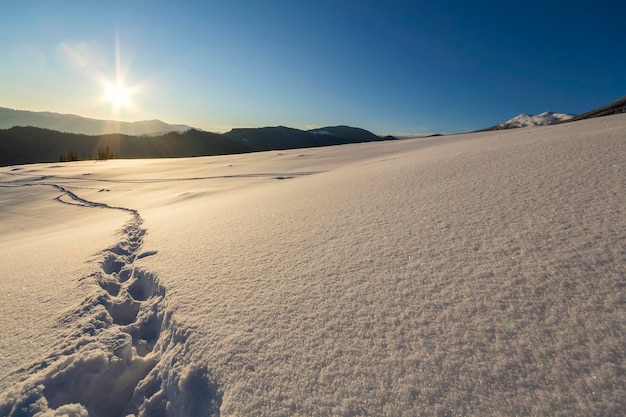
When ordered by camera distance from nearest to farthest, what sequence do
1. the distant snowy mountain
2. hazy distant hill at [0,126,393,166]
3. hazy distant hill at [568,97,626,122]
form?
hazy distant hill at [0,126,393,166]
hazy distant hill at [568,97,626,122]
the distant snowy mountain

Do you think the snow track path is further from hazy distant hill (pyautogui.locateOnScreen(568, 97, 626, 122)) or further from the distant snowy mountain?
the distant snowy mountain

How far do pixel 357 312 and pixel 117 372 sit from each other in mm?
730

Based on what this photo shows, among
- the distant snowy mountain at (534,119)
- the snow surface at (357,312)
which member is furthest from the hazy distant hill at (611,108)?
the snow surface at (357,312)

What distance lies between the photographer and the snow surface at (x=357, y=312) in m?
0.64

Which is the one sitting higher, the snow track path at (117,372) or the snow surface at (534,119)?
the snow surface at (534,119)

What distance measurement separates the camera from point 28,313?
1088 mm

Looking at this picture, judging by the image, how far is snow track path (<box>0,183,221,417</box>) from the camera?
2.38 feet

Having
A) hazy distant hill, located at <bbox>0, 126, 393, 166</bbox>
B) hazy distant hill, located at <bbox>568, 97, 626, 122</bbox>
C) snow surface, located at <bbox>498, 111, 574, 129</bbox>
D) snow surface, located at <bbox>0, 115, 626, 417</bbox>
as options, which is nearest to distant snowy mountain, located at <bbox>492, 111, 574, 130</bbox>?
snow surface, located at <bbox>498, 111, 574, 129</bbox>

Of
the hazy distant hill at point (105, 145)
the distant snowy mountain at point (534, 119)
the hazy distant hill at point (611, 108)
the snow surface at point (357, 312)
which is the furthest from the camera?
A: the distant snowy mountain at point (534, 119)

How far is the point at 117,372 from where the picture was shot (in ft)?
2.82

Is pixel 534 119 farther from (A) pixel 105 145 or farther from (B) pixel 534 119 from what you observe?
(A) pixel 105 145

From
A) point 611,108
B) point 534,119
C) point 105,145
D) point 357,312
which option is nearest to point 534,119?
point 534,119

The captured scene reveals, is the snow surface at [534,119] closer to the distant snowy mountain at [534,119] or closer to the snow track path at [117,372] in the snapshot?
the distant snowy mountain at [534,119]

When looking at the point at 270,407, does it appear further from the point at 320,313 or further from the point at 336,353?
the point at 320,313
